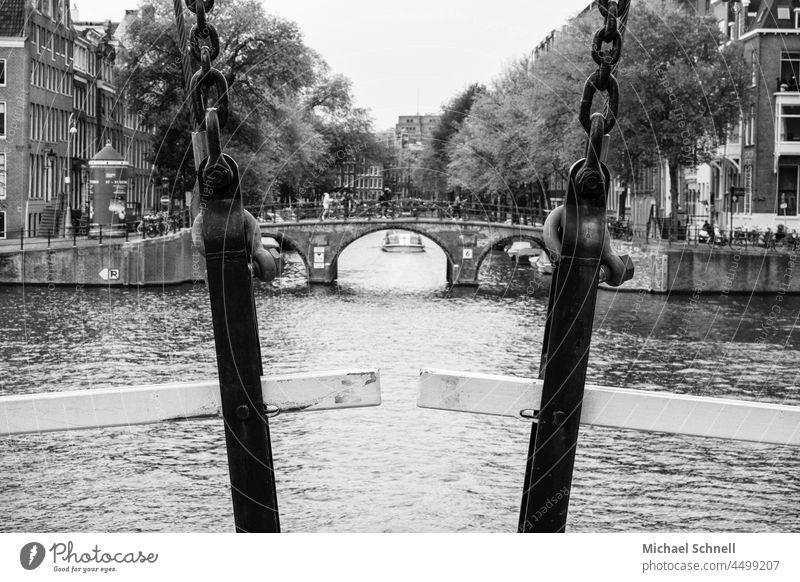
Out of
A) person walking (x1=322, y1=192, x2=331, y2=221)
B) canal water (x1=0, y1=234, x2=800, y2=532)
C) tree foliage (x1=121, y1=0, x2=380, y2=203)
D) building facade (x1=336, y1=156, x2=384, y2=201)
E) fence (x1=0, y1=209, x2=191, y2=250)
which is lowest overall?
canal water (x1=0, y1=234, x2=800, y2=532)

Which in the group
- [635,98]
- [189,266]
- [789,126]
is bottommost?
[189,266]

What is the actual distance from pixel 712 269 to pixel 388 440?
34.2 metres

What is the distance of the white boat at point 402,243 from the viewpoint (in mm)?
56312

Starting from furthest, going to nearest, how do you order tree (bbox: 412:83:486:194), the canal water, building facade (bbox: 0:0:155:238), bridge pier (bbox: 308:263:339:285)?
bridge pier (bbox: 308:263:339:285) < building facade (bbox: 0:0:155:238) < the canal water < tree (bbox: 412:83:486:194)

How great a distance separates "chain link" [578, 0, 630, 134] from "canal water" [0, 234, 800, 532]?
533 inches

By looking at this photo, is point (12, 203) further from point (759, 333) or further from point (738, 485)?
point (738, 485)

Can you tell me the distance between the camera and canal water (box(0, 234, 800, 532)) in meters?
19.9

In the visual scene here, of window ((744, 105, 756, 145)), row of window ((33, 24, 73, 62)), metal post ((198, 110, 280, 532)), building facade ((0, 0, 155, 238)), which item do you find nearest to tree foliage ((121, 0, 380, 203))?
row of window ((33, 24, 73, 62))

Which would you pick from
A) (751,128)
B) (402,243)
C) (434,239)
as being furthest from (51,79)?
(751,128)

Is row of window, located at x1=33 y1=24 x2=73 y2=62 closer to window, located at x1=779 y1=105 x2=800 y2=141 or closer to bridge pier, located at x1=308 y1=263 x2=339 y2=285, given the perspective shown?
bridge pier, located at x1=308 y1=263 x2=339 y2=285

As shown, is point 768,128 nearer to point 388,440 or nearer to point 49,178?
point 49,178

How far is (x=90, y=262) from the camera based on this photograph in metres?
55.0

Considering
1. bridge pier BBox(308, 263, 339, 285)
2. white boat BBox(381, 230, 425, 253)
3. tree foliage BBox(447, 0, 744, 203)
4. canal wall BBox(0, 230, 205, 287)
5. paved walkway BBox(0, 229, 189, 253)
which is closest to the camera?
tree foliage BBox(447, 0, 744, 203)

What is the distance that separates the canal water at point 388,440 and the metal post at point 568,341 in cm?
1229
